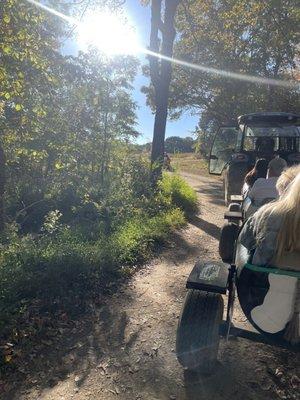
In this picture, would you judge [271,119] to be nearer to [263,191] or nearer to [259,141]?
[259,141]

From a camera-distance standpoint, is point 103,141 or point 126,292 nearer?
point 126,292

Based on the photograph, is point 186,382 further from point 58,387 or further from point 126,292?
point 126,292

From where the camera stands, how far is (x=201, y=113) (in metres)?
24.4

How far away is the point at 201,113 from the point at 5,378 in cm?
2287

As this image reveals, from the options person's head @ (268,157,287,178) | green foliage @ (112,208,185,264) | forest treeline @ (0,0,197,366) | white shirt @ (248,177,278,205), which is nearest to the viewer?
forest treeline @ (0,0,197,366)

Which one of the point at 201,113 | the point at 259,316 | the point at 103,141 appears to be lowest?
the point at 259,316

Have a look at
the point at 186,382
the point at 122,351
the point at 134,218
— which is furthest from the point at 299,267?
the point at 134,218

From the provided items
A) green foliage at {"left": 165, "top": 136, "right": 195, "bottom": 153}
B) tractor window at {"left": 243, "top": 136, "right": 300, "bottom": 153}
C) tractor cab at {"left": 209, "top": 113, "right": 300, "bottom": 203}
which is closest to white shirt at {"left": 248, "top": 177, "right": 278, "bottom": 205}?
tractor cab at {"left": 209, "top": 113, "right": 300, "bottom": 203}

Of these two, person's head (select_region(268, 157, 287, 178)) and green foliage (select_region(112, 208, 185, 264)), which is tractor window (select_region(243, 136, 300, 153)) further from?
person's head (select_region(268, 157, 287, 178))

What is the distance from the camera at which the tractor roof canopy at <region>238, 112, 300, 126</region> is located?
8.92m

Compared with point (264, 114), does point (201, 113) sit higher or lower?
higher

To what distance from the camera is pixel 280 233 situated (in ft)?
8.32

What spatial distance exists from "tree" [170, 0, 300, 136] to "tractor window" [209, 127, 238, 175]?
9352 mm

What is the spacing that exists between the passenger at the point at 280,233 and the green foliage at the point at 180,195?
7.02 metres
